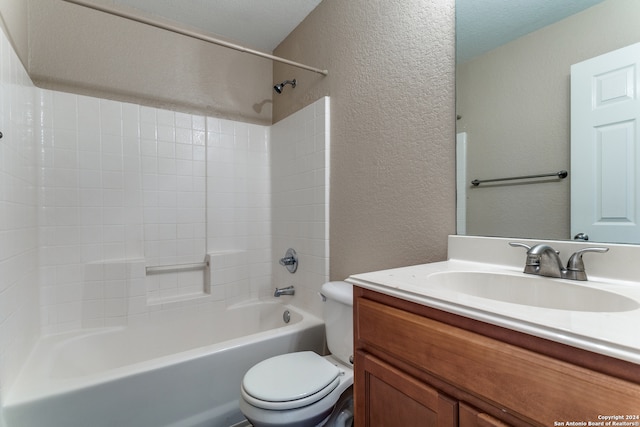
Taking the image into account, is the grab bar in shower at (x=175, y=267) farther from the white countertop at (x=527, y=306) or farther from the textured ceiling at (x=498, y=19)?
the textured ceiling at (x=498, y=19)

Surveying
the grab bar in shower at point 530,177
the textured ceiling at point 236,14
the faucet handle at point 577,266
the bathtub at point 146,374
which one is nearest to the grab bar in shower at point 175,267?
the bathtub at point 146,374

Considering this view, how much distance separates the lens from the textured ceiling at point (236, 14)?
1934mm

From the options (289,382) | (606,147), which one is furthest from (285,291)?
(606,147)

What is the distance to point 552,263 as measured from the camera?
Result: 0.84m

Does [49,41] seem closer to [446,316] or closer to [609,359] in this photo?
[446,316]

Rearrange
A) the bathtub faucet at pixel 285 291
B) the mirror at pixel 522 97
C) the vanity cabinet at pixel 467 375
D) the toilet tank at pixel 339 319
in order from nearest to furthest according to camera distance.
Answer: the vanity cabinet at pixel 467 375
the mirror at pixel 522 97
the toilet tank at pixel 339 319
the bathtub faucet at pixel 285 291

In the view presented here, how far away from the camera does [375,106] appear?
1.54 metres

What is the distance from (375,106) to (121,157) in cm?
162

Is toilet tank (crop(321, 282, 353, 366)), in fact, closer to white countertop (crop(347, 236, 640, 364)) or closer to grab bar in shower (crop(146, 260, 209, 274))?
white countertop (crop(347, 236, 640, 364))

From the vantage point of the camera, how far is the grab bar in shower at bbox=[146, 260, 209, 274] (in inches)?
78.8

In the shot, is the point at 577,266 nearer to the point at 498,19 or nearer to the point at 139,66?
the point at 498,19

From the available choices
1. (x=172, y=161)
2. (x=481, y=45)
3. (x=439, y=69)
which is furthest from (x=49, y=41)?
(x=481, y=45)

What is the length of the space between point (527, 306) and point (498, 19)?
108 centimetres

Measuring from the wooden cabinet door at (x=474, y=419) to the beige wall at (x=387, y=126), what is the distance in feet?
2.29
